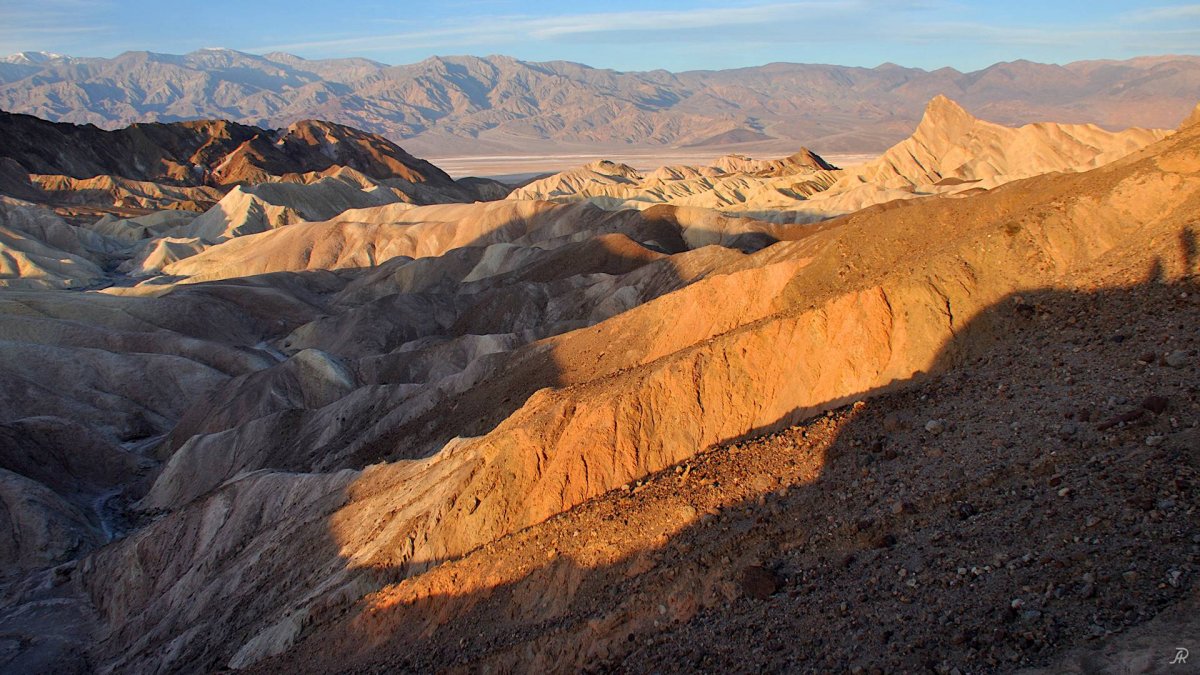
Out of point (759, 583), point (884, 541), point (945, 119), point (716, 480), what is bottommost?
point (716, 480)

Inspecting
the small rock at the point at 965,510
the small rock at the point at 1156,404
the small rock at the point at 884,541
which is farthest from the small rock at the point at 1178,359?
the small rock at the point at 884,541

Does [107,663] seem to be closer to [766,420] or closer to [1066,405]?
[766,420]

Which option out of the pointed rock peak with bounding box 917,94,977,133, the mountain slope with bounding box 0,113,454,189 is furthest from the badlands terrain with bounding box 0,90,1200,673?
the mountain slope with bounding box 0,113,454,189

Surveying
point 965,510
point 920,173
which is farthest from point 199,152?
point 965,510

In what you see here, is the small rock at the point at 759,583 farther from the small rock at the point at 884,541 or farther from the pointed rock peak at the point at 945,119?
the pointed rock peak at the point at 945,119

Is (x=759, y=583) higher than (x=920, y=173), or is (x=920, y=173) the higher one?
(x=759, y=583)

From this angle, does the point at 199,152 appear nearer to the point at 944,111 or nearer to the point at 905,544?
the point at 944,111
